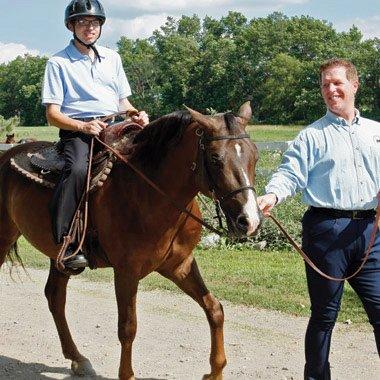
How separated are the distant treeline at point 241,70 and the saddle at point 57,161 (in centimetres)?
5330

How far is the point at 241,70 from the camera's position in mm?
89875

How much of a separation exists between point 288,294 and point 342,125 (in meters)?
4.23

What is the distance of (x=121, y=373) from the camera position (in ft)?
16.9

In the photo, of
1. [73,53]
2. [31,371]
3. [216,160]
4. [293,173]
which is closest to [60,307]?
[31,371]

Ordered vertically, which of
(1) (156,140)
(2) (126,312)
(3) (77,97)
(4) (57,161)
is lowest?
(2) (126,312)

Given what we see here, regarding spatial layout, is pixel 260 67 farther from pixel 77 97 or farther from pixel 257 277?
pixel 77 97

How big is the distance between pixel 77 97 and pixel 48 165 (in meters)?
0.62

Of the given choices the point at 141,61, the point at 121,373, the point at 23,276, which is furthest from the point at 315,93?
the point at 121,373

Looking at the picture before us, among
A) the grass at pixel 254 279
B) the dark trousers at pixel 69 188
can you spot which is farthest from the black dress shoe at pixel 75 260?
the grass at pixel 254 279

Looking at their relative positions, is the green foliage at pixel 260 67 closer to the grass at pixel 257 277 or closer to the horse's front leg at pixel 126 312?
the grass at pixel 257 277

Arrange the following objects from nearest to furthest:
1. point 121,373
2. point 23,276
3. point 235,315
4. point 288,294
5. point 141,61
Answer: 1. point 121,373
2. point 235,315
3. point 288,294
4. point 23,276
5. point 141,61

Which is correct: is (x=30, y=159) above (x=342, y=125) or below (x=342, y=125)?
below

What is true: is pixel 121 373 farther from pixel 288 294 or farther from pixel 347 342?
pixel 288 294

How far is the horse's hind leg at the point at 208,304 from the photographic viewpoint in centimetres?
531
